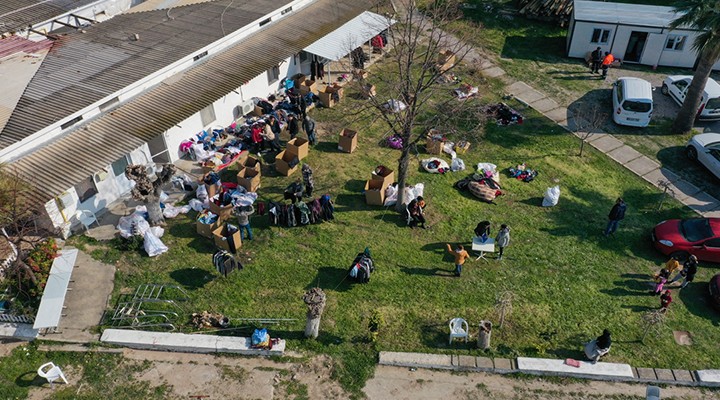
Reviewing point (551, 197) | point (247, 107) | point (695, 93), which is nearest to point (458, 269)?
point (551, 197)

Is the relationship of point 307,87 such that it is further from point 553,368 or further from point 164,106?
point 553,368

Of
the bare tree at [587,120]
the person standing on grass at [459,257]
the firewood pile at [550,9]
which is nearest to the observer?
the person standing on grass at [459,257]

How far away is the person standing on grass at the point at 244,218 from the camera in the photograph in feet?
61.2

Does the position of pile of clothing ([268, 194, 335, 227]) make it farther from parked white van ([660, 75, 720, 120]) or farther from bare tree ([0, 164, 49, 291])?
parked white van ([660, 75, 720, 120])

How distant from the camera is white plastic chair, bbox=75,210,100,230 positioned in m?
19.1

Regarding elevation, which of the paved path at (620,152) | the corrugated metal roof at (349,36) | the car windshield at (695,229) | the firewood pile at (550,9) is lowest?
the paved path at (620,152)

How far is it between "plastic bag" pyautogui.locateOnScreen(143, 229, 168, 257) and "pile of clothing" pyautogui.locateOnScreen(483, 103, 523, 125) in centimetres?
1599

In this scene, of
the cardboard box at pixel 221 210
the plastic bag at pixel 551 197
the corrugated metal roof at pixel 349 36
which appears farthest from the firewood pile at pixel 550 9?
the cardboard box at pixel 221 210

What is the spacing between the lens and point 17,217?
15.9 meters

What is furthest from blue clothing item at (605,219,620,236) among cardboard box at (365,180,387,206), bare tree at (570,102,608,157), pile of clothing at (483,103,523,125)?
cardboard box at (365,180,387,206)

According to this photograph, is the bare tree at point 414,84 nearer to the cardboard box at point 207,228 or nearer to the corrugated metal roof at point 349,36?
the corrugated metal roof at point 349,36

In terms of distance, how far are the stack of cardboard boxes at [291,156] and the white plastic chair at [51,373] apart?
35.7ft

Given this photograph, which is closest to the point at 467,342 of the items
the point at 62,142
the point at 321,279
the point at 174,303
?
the point at 321,279

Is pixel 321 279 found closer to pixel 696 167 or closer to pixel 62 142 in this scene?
pixel 62 142
